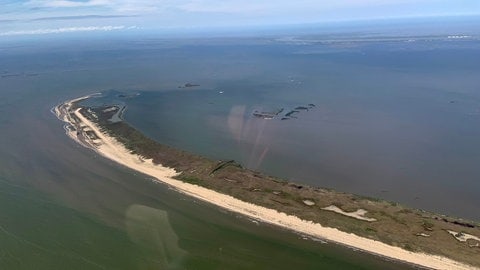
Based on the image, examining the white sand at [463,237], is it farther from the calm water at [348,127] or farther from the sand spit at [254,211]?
the calm water at [348,127]

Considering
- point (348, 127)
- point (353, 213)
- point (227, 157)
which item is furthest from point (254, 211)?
point (348, 127)

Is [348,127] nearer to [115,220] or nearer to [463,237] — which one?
[463,237]

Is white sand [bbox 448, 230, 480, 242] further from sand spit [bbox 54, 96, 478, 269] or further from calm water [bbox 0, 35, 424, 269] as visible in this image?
calm water [bbox 0, 35, 424, 269]

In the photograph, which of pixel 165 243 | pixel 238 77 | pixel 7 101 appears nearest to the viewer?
pixel 165 243

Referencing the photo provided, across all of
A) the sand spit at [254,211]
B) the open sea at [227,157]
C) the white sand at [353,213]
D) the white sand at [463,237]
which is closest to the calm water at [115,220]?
the open sea at [227,157]

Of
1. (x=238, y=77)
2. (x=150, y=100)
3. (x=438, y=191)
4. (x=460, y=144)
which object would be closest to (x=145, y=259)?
(x=438, y=191)

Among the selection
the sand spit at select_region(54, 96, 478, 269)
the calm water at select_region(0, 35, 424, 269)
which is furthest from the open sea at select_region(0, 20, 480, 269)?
the sand spit at select_region(54, 96, 478, 269)

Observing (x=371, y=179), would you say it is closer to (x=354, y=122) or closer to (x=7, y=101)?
(x=354, y=122)
